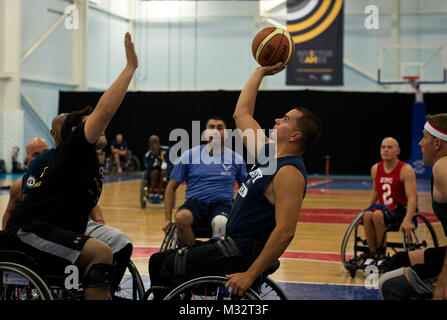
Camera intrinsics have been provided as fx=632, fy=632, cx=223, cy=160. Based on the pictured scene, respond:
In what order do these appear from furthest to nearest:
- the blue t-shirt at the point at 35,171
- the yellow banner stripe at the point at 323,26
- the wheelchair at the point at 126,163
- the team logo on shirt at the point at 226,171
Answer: the wheelchair at the point at 126,163
the yellow banner stripe at the point at 323,26
the team logo on shirt at the point at 226,171
the blue t-shirt at the point at 35,171

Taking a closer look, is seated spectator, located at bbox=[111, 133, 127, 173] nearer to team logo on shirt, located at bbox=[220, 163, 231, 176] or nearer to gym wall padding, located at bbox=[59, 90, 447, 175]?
gym wall padding, located at bbox=[59, 90, 447, 175]

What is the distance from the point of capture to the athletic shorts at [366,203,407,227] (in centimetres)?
556

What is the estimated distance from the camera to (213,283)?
117 inches

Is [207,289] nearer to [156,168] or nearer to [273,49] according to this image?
[273,49]

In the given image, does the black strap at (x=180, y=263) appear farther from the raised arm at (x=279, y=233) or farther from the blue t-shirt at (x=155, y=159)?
the blue t-shirt at (x=155, y=159)

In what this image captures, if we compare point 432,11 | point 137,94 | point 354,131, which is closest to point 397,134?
point 354,131

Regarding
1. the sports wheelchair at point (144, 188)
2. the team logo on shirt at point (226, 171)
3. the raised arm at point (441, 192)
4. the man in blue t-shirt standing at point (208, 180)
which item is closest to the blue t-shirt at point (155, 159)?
the sports wheelchair at point (144, 188)

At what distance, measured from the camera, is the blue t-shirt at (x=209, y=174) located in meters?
5.38

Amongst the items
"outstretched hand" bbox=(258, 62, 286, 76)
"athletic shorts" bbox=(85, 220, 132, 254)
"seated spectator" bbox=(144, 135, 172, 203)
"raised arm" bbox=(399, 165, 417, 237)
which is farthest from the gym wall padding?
"athletic shorts" bbox=(85, 220, 132, 254)

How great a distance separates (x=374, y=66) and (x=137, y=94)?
7620 millimetres

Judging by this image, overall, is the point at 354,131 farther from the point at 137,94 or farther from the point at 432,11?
the point at 137,94

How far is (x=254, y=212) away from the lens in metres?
3.09

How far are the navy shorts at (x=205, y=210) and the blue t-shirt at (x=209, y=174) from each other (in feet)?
0.17

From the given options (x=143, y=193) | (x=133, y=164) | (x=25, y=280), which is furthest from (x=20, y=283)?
(x=133, y=164)
